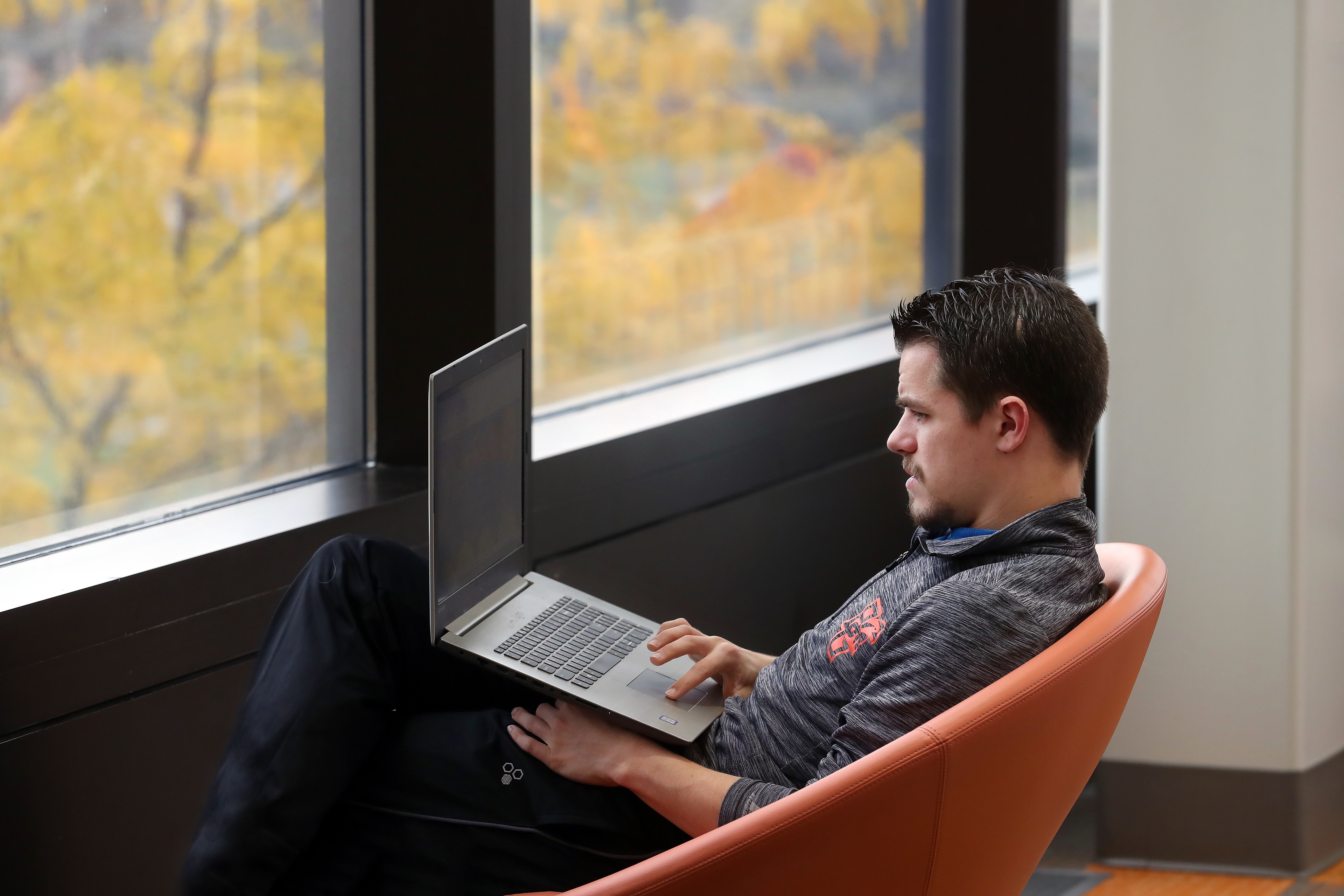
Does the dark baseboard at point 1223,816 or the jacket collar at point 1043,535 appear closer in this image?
the jacket collar at point 1043,535

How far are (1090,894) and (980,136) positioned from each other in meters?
2.17

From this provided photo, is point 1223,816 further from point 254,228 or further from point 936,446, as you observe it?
point 254,228

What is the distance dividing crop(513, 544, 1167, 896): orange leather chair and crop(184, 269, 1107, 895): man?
0.07 metres

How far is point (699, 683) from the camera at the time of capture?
1.75 meters

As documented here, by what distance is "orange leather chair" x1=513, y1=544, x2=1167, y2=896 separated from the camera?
1314 mm

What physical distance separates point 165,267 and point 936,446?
1.26 metres

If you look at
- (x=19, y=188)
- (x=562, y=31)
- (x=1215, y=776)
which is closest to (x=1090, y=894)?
(x=1215, y=776)

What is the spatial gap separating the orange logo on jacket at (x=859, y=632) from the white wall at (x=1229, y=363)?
1.21 meters

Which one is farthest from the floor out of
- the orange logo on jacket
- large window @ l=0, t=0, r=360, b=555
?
large window @ l=0, t=0, r=360, b=555

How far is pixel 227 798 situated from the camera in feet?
4.92

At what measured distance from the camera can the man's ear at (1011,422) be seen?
1.57 metres

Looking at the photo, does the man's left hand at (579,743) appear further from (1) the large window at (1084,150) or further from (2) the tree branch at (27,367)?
(1) the large window at (1084,150)

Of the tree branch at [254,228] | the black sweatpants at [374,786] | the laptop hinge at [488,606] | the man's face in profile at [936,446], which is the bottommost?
the black sweatpants at [374,786]

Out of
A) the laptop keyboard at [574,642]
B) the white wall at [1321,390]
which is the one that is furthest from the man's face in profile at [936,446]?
the white wall at [1321,390]
